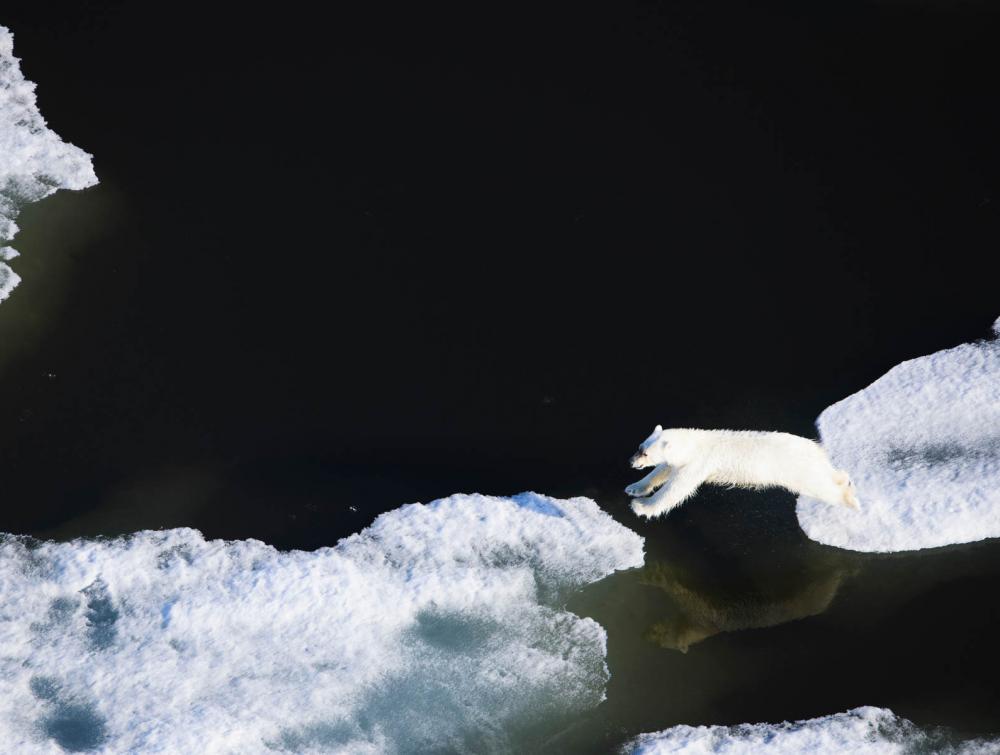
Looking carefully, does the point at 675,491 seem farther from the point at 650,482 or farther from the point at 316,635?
the point at 316,635

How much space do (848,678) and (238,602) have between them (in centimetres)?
371

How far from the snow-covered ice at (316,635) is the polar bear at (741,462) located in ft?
1.76

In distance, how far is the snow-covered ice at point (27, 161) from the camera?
10.1m

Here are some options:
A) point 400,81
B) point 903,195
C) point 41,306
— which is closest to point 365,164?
point 400,81

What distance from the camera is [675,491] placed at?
7625mm

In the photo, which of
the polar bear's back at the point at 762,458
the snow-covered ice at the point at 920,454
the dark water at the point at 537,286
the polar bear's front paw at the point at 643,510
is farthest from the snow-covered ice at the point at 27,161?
the snow-covered ice at the point at 920,454

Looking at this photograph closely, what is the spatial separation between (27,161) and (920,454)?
774 cm

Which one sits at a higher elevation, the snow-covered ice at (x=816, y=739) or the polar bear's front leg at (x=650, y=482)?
the polar bear's front leg at (x=650, y=482)

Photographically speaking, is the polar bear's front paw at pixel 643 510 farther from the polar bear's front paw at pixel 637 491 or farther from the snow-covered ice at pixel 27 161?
the snow-covered ice at pixel 27 161

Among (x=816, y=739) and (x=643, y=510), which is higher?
(x=643, y=510)

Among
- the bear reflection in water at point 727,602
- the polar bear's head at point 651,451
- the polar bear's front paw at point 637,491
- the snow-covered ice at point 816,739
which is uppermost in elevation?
the polar bear's head at point 651,451

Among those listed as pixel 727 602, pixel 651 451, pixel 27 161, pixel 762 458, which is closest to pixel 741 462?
pixel 762 458

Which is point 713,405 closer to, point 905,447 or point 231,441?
point 905,447

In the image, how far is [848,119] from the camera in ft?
35.4
